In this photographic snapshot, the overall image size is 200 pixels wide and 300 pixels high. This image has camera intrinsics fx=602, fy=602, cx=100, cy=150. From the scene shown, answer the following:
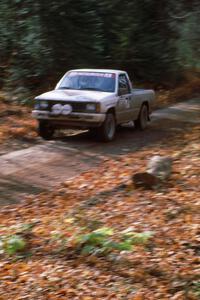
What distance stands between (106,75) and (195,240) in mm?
8049

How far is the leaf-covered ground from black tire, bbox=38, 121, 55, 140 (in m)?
3.28

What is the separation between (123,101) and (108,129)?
0.99m

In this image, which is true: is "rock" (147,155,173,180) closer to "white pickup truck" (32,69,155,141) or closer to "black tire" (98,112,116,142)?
"white pickup truck" (32,69,155,141)

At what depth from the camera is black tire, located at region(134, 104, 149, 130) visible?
15.9 meters

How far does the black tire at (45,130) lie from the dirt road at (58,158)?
8.3 inches

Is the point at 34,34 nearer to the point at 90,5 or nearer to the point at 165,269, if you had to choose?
the point at 90,5

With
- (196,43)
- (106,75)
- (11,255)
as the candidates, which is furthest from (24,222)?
(196,43)

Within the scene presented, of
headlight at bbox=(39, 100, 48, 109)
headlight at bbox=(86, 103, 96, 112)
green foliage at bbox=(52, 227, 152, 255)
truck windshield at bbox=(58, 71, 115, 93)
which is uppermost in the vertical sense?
truck windshield at bbox=(58, 71, 115, 93)

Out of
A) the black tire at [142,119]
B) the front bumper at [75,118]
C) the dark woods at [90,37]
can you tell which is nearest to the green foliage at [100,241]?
the front bumper at [75,118]

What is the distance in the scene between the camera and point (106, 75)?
14109 millimetres

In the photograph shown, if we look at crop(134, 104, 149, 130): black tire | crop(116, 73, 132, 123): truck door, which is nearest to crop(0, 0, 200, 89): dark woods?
crop(134, 104, 149, 130): black tire

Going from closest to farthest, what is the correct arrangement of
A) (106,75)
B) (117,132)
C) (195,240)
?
1. (195,240)
2. (106,75)
3. (117,132)

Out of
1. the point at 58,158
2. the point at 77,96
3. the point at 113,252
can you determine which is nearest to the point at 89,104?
the point at 77,96

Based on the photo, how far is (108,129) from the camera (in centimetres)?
1356
